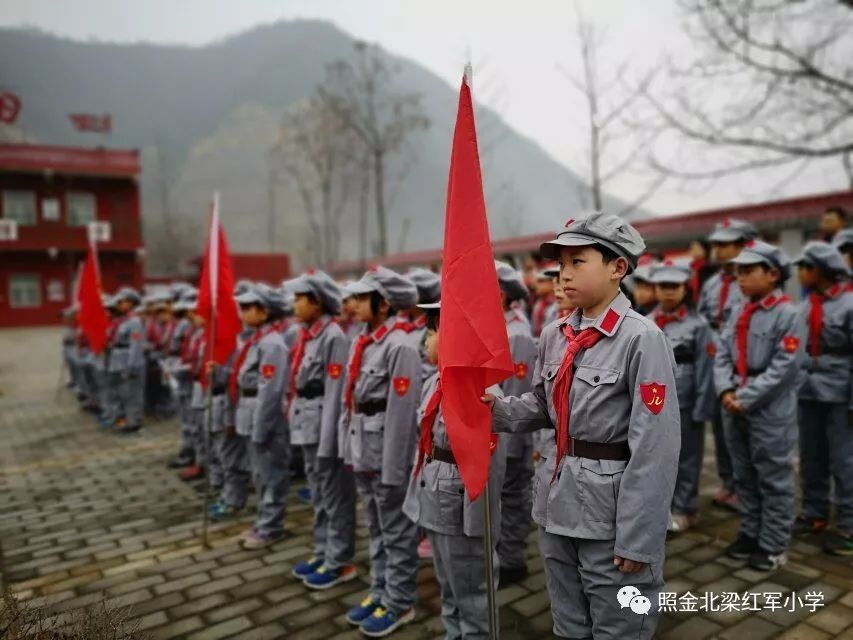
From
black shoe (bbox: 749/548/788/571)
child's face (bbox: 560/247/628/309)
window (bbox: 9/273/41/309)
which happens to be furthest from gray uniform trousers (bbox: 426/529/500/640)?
window (bbox: 9/273/41/309)

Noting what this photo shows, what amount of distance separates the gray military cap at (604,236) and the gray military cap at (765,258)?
2.42 metres

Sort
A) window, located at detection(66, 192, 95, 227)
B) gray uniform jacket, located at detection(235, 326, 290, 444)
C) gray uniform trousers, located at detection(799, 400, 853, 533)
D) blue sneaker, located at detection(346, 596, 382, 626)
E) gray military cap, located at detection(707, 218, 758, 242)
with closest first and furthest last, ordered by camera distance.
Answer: blue sneaker, located at detection(346, 596, 382, 626), gray uniform trousers, located at detection(799, 400, 853, 533), gray uniform jacket, located at detection(235, 326, 290, 444), gray military cap, located at detection(707, 218, 758, 242), window, located at detection(66, 192, 95, 227)

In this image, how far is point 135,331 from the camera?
10938mm

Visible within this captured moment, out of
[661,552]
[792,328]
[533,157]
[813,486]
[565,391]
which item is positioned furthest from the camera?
[533,157]

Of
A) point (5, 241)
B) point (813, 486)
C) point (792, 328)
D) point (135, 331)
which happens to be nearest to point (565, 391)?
point (792, 328)

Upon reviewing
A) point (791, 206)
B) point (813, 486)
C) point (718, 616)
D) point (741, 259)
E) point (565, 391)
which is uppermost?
point (791, 206)

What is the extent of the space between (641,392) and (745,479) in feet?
9.72

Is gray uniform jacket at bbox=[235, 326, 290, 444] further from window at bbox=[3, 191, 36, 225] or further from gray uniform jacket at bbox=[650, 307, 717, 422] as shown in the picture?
window at bbox=[3, 191, 36, 225]

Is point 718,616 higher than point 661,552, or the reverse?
point 661,552

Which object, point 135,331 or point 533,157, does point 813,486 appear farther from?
point 533,157

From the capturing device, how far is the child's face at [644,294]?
234 inches

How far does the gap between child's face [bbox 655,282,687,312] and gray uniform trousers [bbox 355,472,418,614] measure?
2952 mm

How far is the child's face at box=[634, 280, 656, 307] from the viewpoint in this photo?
595 cm

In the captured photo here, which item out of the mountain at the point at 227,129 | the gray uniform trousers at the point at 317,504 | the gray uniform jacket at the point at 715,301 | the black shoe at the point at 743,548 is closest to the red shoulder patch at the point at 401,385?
the gray uniform trousers at the point at 317,504
